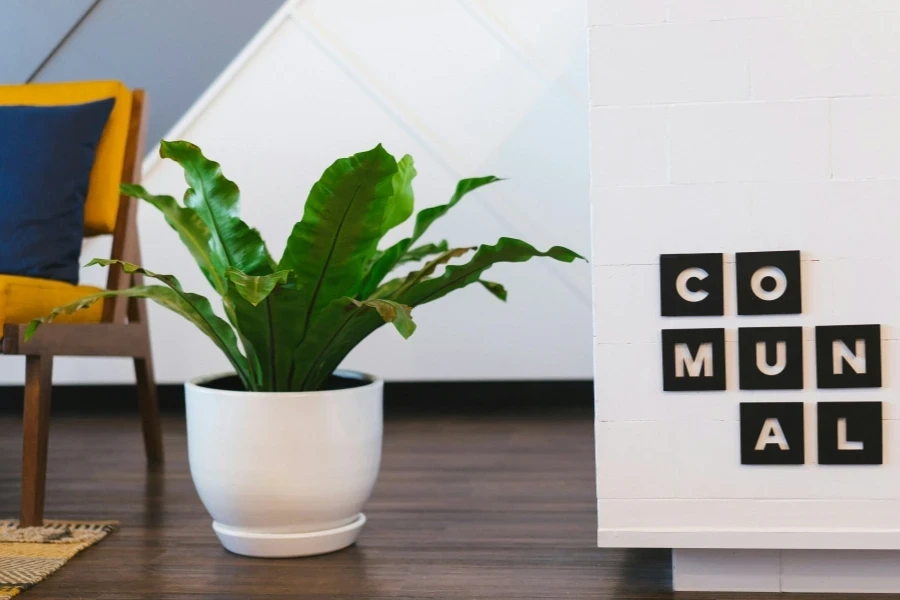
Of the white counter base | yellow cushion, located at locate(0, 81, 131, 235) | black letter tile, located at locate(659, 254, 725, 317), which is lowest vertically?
the white counter base

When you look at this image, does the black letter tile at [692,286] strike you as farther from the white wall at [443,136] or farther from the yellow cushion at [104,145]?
the white wall at [443,136]

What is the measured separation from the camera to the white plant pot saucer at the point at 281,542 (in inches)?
50.3

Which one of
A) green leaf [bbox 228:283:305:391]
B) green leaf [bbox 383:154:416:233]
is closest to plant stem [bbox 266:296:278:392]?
green leaf [bbox 228:283:305:391]

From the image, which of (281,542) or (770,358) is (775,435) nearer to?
(770,358)

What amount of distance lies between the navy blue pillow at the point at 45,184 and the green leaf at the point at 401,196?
69cm

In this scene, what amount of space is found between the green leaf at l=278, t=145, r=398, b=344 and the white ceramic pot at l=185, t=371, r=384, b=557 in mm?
110

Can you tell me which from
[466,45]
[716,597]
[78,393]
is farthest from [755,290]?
[78,393]

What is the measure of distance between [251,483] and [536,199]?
5.07 ft

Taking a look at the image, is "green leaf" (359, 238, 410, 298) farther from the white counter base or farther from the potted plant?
the white counter base

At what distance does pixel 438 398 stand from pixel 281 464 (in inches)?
58.8

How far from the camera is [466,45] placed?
2.62 m

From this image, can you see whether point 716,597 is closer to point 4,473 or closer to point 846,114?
point 846,114

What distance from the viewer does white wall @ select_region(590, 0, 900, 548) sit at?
3.49 ft

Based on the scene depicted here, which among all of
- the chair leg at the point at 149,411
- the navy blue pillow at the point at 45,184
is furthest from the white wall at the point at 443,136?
the navy blue pillow at the point at 45,184
